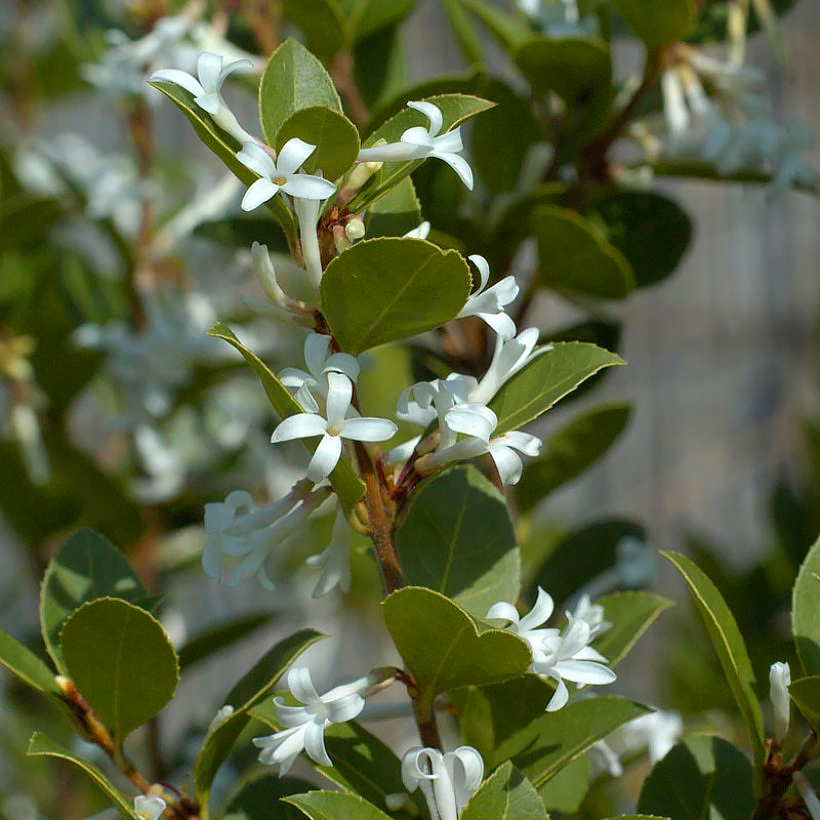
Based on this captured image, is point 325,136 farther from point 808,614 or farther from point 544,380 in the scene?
point 808,614

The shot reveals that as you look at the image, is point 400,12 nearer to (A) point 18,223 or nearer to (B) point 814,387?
(A) point 18,223

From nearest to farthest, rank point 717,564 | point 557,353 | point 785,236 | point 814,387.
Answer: point 557,353 → point 717,564 → point 814,387 → point 785,236

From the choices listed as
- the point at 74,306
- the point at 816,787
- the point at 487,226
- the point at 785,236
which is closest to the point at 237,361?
the point at 74,306

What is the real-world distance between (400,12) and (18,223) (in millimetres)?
391

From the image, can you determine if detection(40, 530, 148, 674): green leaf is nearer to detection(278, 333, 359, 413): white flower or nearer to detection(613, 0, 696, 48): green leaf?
detection(278, 333, 359, 413): white flower

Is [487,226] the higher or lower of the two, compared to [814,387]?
higher

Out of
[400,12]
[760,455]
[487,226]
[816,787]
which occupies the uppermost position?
[400,12]

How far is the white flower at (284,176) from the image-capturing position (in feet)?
1.69

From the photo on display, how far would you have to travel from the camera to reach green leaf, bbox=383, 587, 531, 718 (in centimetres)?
54

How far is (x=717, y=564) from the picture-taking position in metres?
1.43

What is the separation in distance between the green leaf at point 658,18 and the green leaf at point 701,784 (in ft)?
1.60

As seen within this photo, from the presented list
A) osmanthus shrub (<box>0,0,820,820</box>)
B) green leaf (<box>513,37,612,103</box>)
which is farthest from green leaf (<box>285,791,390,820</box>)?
green leaf (<box>513,37,612,103</box>)

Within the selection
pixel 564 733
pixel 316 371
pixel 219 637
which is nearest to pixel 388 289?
pixel 316 371

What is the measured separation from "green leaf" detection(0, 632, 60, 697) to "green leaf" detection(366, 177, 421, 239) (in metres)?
0.29
